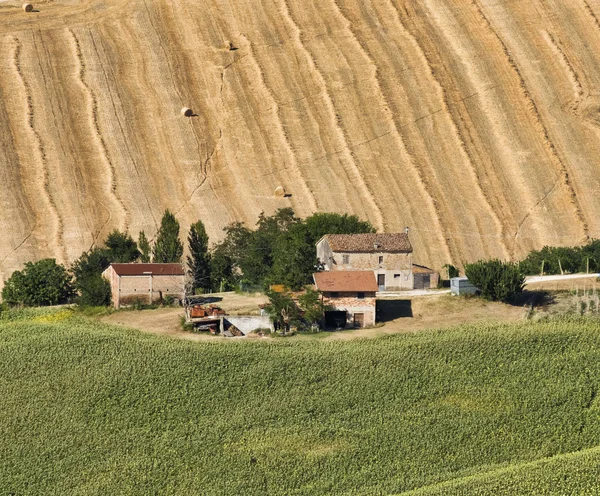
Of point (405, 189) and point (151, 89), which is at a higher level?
point (151, 89)

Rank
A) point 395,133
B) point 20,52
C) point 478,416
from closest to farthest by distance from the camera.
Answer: point 478,416 < point 395,133 < point 20,52

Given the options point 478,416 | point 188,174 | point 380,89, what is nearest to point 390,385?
point 478,416

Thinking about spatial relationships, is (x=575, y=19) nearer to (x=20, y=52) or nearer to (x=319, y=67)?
(x=319, y=67)

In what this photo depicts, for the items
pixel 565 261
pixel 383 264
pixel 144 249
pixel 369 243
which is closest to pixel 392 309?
pixel 383 264

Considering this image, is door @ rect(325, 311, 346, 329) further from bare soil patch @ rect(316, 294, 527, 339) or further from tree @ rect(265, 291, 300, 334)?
tree @ rect(265, 291, 300, 334)

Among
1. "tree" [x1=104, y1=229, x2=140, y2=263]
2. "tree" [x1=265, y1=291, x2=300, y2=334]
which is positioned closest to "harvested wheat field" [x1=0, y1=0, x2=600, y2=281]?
"tree" [x1=104, y1=229, x2=140, y2=263]

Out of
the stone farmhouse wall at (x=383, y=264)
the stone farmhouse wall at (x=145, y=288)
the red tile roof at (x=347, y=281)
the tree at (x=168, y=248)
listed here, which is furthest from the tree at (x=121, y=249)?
the red tile roof at (x=347, y=281)
